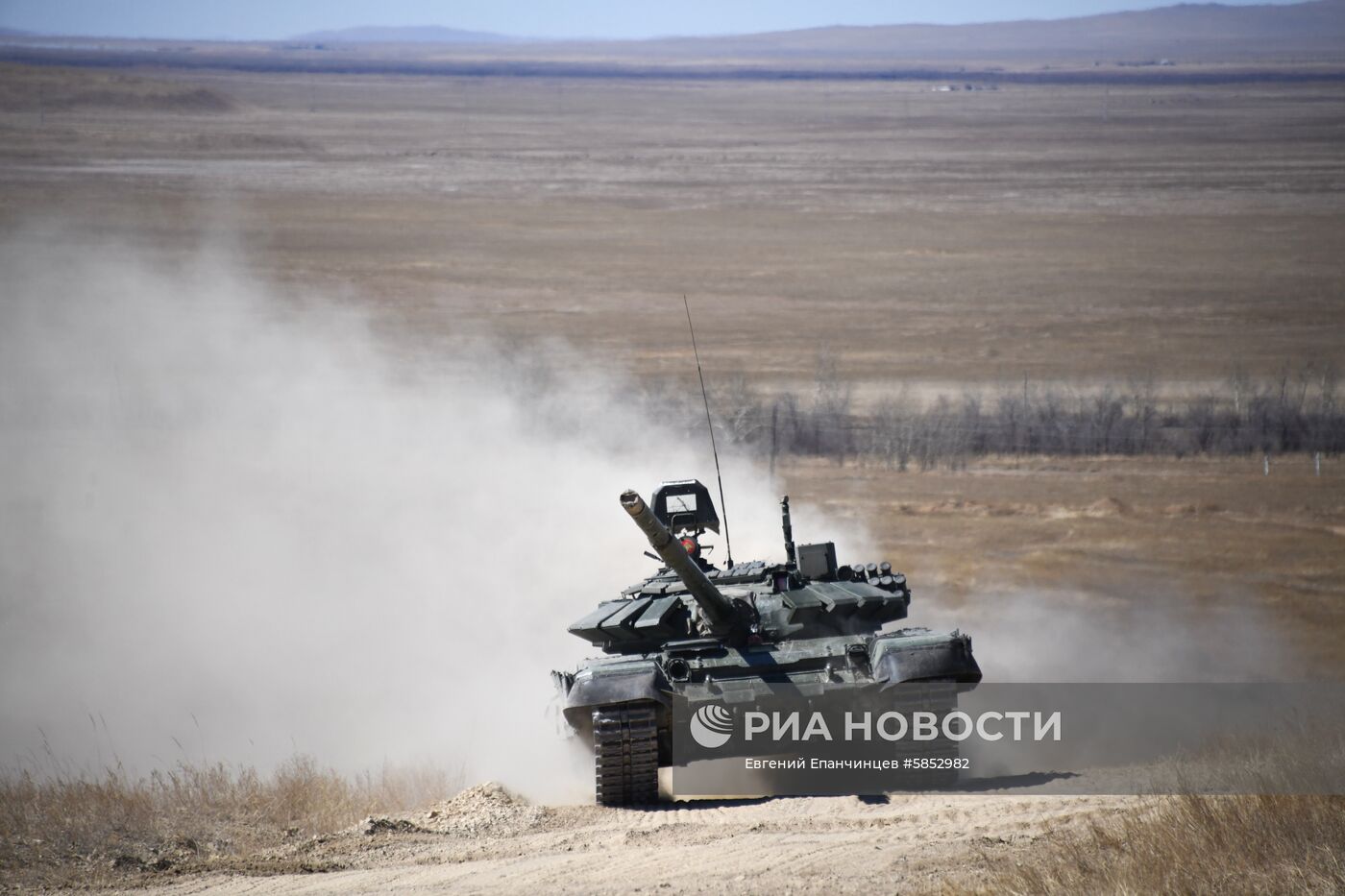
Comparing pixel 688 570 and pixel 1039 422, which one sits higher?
pixel 1039 422

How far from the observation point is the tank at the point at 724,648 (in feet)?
44.0

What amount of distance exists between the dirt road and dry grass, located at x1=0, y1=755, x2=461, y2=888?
75 cm

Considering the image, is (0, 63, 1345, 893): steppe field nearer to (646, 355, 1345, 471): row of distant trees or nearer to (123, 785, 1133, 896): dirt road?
(123, 785, 1133, 896): dirt road

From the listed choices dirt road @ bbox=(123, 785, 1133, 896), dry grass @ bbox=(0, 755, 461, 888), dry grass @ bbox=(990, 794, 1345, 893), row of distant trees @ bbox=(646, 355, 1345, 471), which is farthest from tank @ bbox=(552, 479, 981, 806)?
row of distant trees @ bbox=(646, 355, 1345, 471)

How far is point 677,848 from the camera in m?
11.6

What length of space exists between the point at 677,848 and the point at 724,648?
9.78 feet

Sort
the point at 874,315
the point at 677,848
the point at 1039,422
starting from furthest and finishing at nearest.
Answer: the point at 874,315, the point at 1039,422, the point at 677,848

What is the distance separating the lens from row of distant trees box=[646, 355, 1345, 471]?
3127 cm

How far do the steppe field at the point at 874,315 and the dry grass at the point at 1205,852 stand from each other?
0.13ft

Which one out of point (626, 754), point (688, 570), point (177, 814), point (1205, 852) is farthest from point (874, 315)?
point (1205, 852)

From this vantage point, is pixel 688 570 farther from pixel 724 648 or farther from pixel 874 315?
pixel 874 315

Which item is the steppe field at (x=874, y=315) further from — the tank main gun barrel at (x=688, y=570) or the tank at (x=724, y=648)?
the tank main gun barrel at (x=688, y=570)

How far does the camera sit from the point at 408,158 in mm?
97375

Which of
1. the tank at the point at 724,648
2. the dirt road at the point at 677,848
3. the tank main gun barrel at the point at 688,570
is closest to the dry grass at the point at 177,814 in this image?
the dirt road at the point at 677,848
